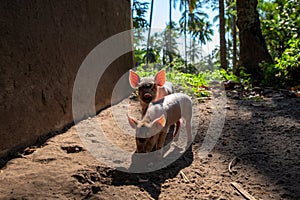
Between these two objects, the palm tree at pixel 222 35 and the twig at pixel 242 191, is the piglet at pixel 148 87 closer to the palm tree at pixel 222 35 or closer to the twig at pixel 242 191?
the twig at pixel 242 191

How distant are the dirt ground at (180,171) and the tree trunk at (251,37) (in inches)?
191

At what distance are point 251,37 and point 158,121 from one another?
22.2 ft

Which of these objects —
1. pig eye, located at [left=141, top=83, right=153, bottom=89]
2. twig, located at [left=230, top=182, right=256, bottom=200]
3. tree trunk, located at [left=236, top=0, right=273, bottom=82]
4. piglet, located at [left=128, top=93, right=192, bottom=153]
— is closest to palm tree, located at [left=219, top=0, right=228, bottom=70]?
tree trunk, located at [left=236, top=0, right=273, bottom=82]

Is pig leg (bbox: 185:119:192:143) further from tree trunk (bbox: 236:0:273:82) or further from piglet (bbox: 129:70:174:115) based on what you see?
tree trunk (bbox: 236:0:273:82)

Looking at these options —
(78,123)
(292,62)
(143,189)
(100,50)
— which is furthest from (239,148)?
(292,62)

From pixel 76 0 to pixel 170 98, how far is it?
2043mm

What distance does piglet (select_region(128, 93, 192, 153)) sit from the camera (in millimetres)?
2926

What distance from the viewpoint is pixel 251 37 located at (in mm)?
8727

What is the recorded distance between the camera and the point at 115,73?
572 cm

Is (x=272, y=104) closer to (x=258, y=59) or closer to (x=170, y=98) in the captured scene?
(x=170, y=98)

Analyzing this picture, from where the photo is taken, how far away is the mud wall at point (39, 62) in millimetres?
2871

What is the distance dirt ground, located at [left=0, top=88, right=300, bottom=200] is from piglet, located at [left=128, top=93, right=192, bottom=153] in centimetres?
28

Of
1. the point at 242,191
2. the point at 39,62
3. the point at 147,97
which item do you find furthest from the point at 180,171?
the point at 39,62

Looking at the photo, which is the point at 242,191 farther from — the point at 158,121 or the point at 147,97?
the point at 147,97
